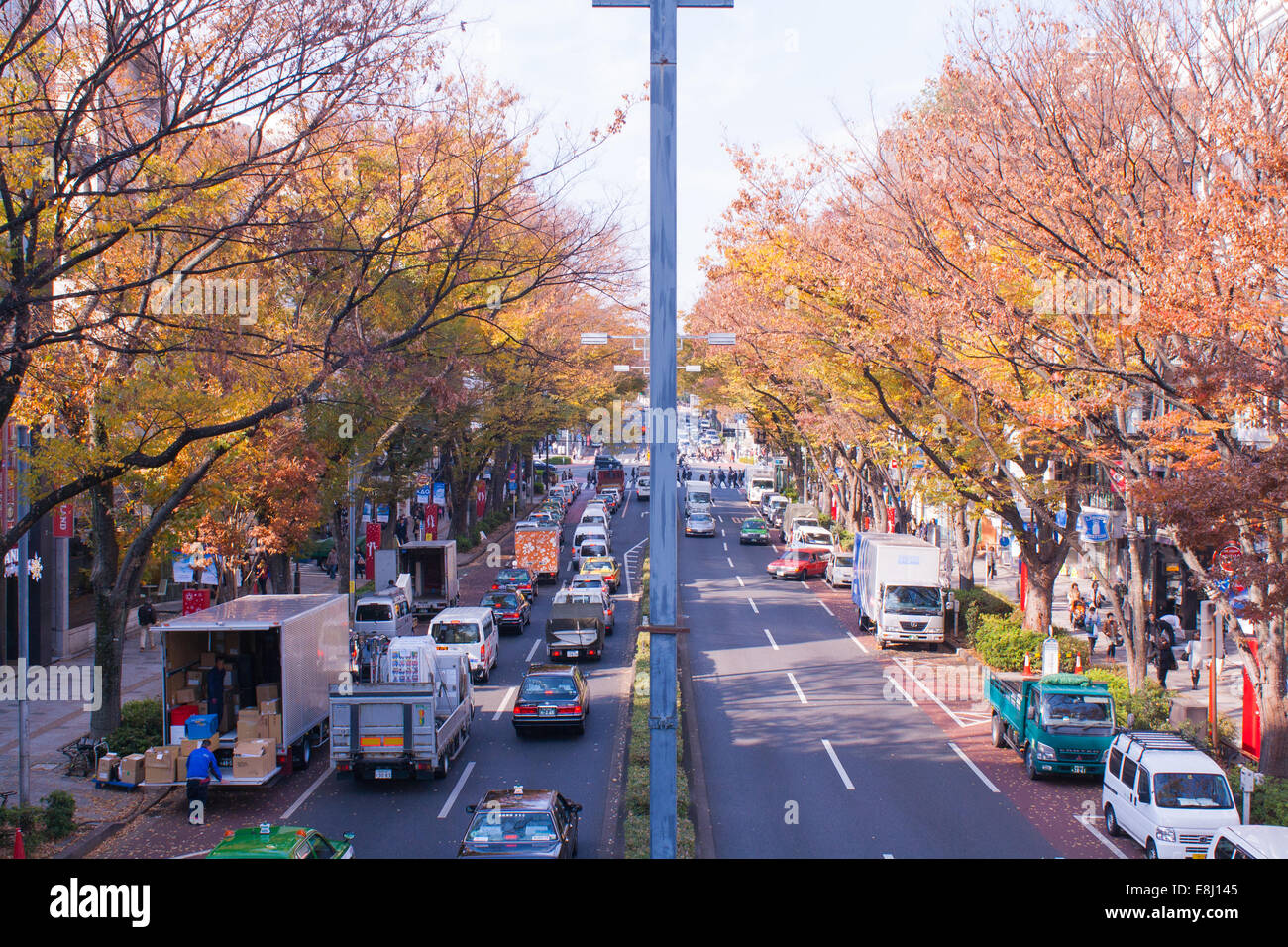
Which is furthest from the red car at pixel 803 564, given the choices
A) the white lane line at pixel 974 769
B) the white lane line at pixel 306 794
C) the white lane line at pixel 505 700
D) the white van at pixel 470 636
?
the white lane line at pixel 306 794

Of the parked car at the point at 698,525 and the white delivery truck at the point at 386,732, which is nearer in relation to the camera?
the white delivery truck at the point at 386,732

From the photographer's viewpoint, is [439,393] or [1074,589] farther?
[1074,589]

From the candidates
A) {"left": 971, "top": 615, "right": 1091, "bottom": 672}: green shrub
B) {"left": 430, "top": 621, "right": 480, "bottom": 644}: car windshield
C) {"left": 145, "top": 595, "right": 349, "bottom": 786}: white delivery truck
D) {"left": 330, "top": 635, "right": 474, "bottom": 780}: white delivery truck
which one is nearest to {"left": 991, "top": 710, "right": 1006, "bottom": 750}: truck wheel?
{"left": 971, "top": 615, "right": 1091, "bottom": 672}: green shrub

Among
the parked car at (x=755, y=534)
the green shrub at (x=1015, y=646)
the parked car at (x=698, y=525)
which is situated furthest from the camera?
the parked car at (x=698, y=525)

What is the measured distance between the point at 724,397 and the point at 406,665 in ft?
132

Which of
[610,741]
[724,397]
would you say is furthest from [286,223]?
[724,397]

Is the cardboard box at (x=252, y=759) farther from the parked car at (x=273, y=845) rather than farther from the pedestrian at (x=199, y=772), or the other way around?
the parked car at (x=273, y=845)

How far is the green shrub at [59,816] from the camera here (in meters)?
14.6

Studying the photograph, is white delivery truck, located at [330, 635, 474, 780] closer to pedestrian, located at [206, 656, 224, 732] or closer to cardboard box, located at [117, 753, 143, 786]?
pedestrian, located at [206, 656, 224, 732]

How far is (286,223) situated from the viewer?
1205 centimetres

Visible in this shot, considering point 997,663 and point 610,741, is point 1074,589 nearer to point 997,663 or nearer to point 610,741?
point 997,663

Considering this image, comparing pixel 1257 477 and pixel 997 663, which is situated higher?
pixel 1257 477

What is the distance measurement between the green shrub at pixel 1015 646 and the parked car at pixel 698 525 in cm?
3468

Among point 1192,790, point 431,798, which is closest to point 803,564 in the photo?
point 431,798
